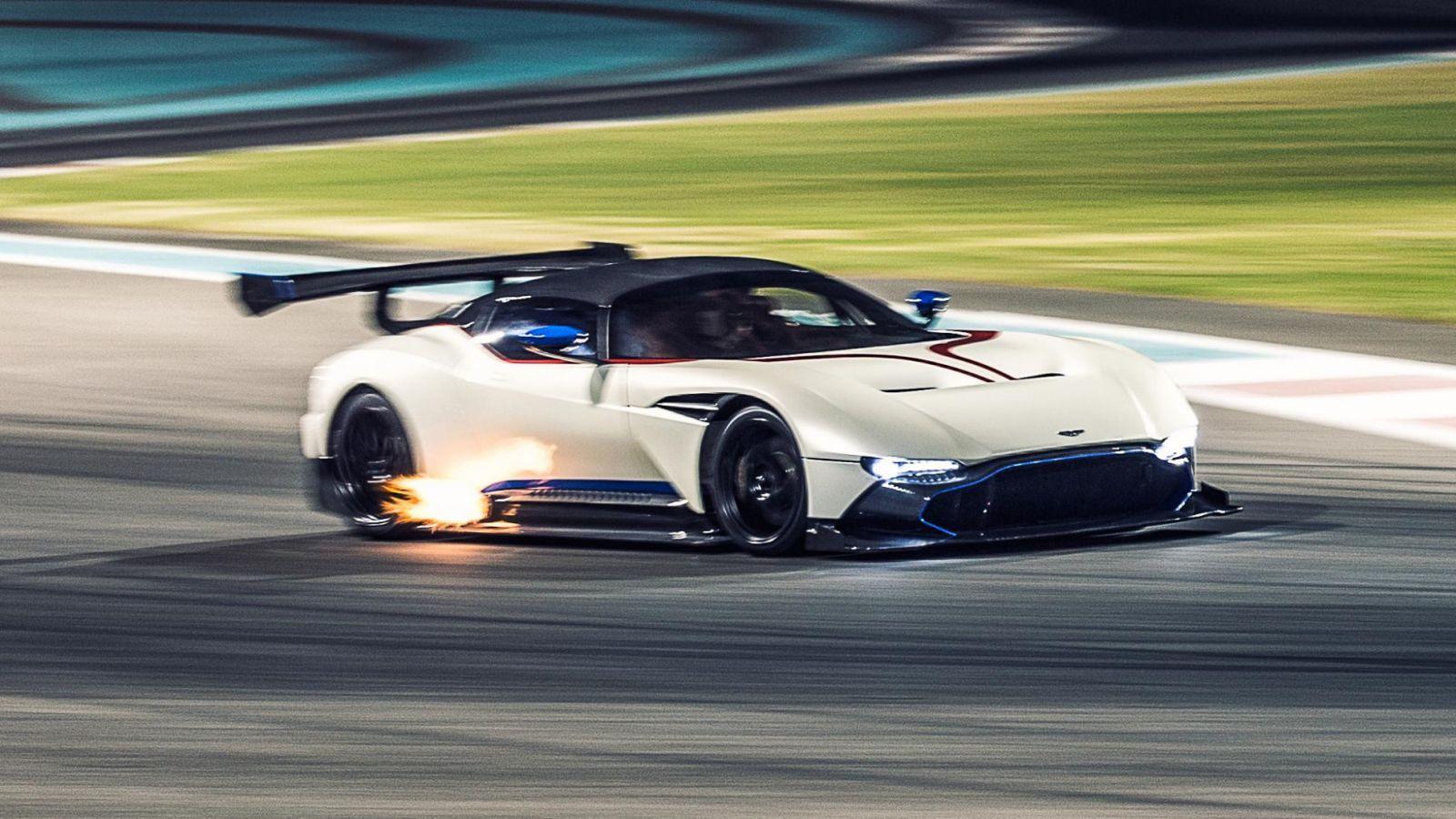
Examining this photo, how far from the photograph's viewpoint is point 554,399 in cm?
952

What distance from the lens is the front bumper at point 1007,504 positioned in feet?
28.6

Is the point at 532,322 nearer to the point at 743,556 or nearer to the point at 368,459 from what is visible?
the point at 368,459

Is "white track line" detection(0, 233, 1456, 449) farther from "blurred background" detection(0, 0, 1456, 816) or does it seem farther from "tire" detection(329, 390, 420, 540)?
"tire" detection(329, 390, 420, 540)

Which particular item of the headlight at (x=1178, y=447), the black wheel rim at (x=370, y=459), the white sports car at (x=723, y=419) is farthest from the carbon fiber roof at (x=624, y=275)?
the headlight at (x=1178, y=447)

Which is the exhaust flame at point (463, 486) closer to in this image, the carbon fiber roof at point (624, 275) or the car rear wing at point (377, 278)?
the carbon fiber roof at point (624, 275)

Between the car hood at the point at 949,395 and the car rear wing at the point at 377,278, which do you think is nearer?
the car hood at the point at 949,395

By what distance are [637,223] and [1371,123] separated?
10.4m

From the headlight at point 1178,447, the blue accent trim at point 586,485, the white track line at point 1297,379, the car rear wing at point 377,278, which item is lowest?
the white track line at point 1297,379

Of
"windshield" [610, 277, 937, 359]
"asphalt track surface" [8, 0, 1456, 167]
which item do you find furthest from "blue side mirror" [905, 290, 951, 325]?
"asphalt track surface" [8, 0, 1456, 167]

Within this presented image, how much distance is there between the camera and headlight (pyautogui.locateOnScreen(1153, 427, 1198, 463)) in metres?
9.08

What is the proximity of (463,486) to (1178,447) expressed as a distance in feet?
8.06

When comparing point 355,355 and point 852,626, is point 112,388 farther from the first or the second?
point 852,626

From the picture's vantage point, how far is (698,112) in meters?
32.3

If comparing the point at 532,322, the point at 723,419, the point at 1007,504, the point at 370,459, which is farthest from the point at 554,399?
the point at 1007,504
